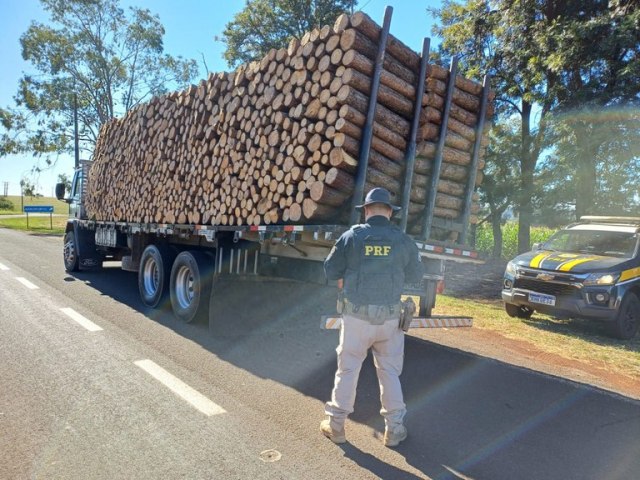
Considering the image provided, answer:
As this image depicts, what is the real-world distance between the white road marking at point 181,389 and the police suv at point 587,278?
5974mm

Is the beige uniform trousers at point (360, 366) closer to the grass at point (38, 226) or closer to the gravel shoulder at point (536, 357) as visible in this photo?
the gravel shoulder at point (536, 357)

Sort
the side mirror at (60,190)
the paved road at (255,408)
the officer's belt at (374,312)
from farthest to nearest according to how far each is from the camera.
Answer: the side mirror at (60,190)
the officer's belt at (374,312)
the paved road at (255,408)

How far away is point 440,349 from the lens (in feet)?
19.7

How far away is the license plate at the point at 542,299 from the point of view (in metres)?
7.64

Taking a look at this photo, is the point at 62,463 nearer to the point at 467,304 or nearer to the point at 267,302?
the point at 267,302

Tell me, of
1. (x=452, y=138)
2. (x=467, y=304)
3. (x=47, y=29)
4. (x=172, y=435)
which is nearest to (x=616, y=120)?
(x=467, y=304)

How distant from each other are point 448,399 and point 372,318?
1.58 m

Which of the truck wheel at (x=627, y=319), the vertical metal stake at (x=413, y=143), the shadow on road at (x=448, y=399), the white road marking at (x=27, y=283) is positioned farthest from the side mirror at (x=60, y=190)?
the truck wheel at (x=627, y=319)

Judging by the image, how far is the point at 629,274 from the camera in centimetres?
751

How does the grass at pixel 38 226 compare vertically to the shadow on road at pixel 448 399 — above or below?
below

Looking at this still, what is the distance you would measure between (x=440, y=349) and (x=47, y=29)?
3544cm

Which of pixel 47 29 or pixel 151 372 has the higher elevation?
pixel 47 29

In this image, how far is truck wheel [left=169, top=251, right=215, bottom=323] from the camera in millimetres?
6273

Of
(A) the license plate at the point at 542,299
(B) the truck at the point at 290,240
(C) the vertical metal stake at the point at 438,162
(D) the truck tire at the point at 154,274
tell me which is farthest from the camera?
(A) the license plate at the point at 542,299
